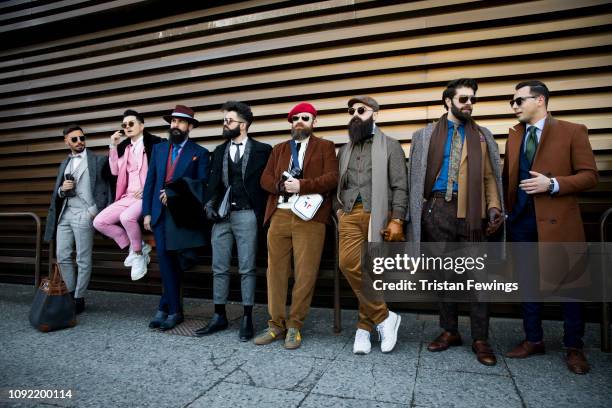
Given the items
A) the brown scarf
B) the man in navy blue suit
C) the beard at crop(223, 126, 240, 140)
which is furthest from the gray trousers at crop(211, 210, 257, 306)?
the brown scarf

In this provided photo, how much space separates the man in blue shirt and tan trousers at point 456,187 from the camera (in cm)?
306

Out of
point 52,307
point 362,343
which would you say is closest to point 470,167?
point 362,343

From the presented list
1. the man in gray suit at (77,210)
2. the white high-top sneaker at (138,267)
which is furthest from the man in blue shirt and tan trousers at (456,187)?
the man in gray suit at (77,210)

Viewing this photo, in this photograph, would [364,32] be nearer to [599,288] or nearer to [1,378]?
[599,288]

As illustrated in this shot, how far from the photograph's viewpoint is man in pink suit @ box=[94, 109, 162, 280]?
4.20m

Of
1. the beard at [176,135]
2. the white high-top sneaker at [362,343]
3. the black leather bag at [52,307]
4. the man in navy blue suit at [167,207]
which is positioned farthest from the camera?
the beard at [176,135]

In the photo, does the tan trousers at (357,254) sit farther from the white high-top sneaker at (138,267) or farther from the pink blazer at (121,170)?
the pink blazer at (121,170)

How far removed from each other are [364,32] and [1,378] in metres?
4.69

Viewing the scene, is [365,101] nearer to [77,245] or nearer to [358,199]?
[358,199]

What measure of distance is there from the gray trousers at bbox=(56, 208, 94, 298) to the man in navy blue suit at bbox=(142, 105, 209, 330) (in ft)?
3.43

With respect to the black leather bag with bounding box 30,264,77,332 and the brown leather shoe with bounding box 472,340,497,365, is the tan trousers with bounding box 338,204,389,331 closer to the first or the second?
the brown leather shoe with bounding box 472,340,497,365

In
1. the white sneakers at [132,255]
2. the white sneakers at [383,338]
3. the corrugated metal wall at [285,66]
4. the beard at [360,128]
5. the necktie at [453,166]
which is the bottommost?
the white sneakers at [383,338]

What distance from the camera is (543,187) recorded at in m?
2.88

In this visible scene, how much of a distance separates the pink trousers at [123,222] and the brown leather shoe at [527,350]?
3.78 m
